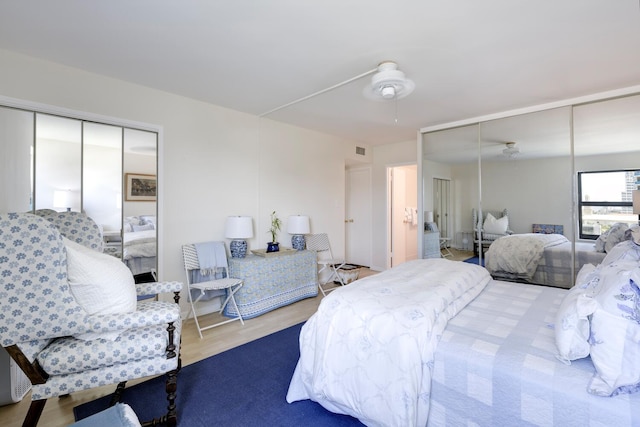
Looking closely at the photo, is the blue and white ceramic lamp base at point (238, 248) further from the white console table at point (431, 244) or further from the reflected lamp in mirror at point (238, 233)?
the white console table at point (431, 244)

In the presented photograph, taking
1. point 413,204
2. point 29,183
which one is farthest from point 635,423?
point 413,204

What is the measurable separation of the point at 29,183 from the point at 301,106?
2632 mm

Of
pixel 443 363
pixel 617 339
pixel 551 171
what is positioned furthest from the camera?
pixel 551 171

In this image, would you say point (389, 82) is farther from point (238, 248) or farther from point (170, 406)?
point (170, 406)

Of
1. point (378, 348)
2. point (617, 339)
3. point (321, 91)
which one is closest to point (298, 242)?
point (321, 91)

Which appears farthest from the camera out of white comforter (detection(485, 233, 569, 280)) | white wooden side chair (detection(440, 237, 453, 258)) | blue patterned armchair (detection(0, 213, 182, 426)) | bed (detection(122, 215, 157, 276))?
white wooden side chair (detection(440, 237, 453, 258))

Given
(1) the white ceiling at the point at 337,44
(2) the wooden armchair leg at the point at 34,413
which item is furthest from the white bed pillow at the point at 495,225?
(2) the wooden armchair leg at the point at 34,413

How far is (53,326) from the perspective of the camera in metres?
1.44

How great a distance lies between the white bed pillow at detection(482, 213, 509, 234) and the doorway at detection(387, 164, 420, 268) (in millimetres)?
1833

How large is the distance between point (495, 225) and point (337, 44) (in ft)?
9.76

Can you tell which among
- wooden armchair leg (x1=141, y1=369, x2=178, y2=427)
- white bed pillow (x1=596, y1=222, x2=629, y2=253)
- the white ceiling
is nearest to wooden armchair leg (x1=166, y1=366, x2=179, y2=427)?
wooden armchair leg (x1=141, y1=369, x2=178, y2=427)

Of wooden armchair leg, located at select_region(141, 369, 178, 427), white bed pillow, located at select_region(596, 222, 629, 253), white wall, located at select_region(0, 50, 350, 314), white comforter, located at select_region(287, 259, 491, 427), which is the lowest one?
wooden armchair leg, located at select_region(141, 369, 178, 427)

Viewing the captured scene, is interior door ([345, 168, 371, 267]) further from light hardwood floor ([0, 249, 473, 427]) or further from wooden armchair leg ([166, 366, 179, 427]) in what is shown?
wooden armchair leg ([166, 366, 179, 427])

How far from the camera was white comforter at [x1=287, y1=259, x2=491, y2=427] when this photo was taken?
1.39 metres
